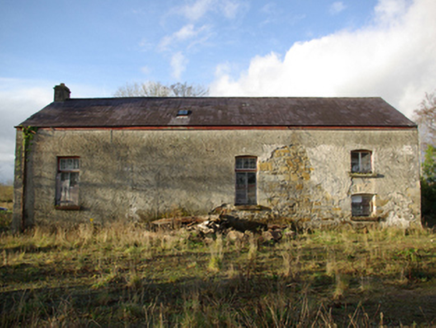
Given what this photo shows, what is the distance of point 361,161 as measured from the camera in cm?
1059

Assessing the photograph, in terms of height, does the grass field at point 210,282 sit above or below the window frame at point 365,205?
below

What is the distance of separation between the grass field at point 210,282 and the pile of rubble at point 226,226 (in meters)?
→ 0.35

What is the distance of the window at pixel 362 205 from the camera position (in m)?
10.4

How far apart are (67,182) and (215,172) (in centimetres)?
539

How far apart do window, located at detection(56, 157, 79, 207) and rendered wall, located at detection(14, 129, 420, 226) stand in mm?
212

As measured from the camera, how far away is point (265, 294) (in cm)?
467

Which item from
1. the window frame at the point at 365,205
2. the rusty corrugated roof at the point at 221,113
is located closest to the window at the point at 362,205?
the window frame at the point at 365,205

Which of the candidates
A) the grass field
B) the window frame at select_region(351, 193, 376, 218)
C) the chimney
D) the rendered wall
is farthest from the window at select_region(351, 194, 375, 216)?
the chimney

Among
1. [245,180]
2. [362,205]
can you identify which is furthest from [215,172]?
[362,205]

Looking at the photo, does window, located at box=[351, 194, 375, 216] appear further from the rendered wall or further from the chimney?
the chimney

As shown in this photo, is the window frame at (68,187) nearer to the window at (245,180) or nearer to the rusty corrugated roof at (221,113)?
the rusty corrugated roof at (221,113)

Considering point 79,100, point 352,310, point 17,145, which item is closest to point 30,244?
point 17,145

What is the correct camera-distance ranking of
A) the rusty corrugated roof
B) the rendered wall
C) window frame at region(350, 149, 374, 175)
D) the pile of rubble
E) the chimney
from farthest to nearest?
the chimney < the rusty corrugated roof < window frame at region(350, 149, 374, 175) < the rendered wall < the pile of rubble

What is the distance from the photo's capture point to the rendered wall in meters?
10.2
